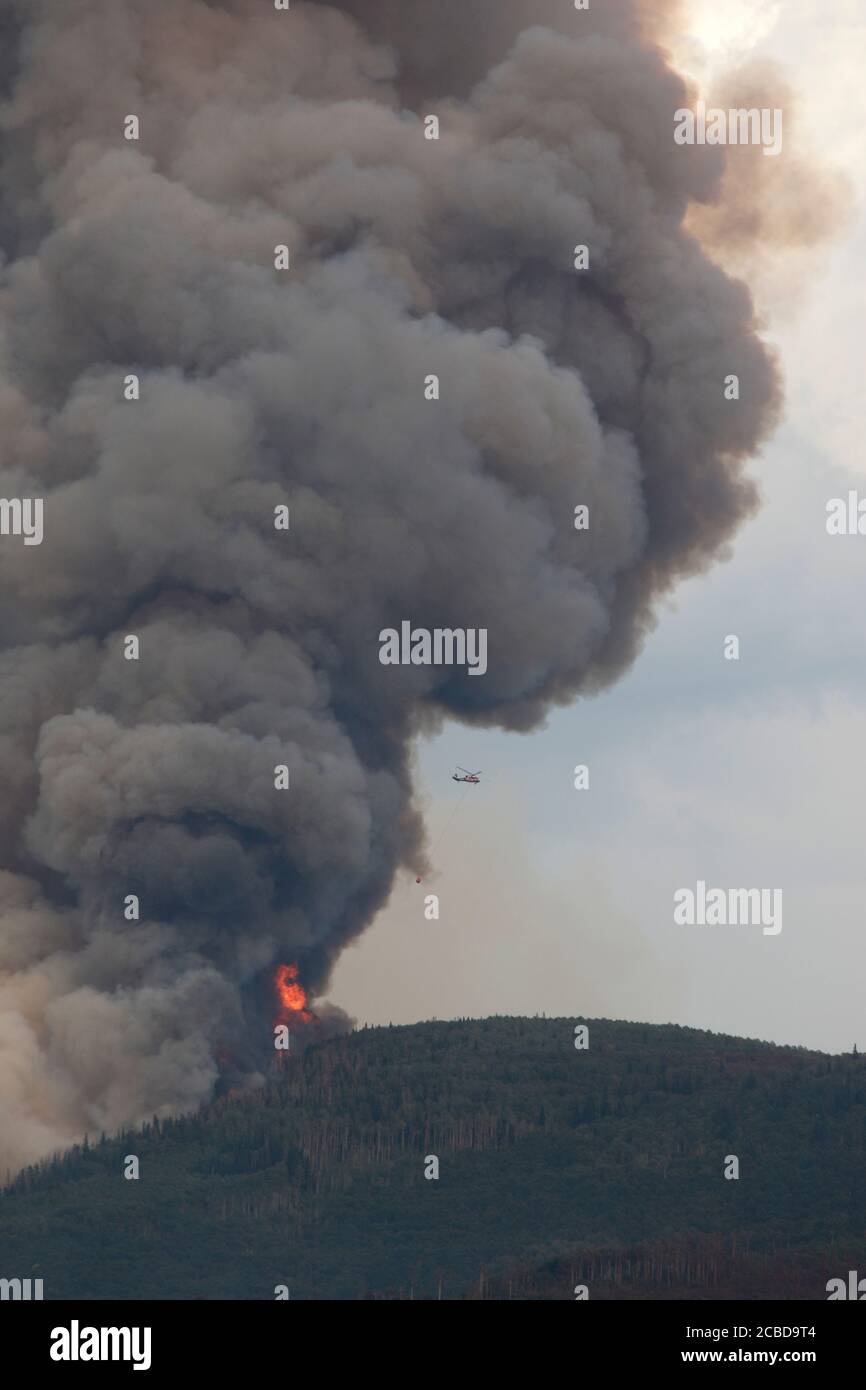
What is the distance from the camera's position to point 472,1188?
113000 millimetres

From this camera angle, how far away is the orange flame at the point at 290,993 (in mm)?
120250

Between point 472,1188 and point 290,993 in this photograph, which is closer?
point 472,1188

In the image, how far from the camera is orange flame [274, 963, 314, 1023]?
120250 mm

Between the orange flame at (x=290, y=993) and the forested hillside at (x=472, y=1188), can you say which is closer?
the forested hillside at (x=472, y=1188)

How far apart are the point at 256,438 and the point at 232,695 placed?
12.1m

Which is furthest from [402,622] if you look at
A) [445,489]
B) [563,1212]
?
[563,1212]

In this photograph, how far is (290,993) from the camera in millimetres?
121000

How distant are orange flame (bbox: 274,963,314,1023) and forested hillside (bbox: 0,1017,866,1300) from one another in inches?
72.7

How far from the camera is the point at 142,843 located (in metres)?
114

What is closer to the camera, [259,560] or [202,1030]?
[202,1030]

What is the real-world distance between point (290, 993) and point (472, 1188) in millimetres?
12320

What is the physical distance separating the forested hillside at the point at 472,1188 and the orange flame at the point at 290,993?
6.06 ft

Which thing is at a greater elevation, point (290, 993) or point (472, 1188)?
point (290, 993)

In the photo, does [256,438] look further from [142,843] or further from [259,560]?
[142,843]
